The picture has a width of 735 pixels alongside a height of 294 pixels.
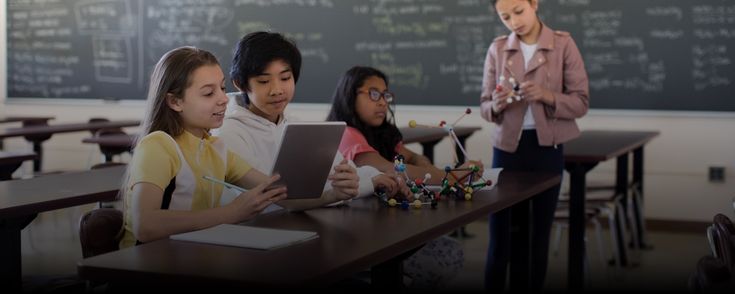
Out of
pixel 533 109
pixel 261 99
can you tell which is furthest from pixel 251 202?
pixel 533 109

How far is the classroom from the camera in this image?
532cm

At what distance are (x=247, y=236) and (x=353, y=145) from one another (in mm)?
1172

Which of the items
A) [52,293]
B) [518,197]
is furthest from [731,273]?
[52,293]

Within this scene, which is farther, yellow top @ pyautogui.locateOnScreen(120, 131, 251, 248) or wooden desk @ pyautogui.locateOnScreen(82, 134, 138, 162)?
wooden desk @ pyautogui.locateOnScreen(82, 134, 138, 162)

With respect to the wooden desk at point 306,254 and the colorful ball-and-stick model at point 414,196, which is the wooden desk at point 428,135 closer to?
the colorful ball-and-stick model at point 414,196

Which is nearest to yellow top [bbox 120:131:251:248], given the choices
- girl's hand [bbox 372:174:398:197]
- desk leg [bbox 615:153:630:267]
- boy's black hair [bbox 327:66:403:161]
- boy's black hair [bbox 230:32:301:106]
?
boy's black hair [bbox 230:32:301:106]

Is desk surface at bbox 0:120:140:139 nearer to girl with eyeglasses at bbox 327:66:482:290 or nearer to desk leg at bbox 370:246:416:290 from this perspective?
girl with eyeglasses at bbox 327:66:482:290

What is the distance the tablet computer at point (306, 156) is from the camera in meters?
2.38

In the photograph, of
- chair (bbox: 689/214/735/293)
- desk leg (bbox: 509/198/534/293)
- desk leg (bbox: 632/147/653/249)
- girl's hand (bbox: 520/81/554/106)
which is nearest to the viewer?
chair (bbox: 689/214/735/293)

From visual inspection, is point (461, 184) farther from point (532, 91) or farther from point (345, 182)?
point (532, 91)

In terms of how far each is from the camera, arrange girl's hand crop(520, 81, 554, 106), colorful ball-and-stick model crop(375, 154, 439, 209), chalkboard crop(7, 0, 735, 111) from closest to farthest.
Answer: colorful ball-and-stick model crop(375, 154, 439, 209), girl's hand crop(520, 81, 554, 106), chalkboard crop(7, 0, 735, 111)

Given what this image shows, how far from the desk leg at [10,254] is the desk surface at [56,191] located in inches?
1.8

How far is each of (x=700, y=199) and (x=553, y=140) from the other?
8.57 ft

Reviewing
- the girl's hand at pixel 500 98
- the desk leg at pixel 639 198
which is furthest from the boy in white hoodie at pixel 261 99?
the desk leg at pixel 639 198
